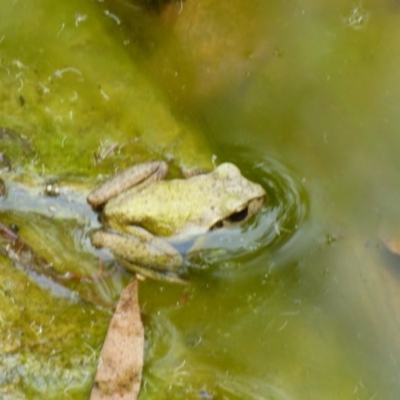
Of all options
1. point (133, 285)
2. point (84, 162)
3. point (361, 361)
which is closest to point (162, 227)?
point (133, 285)

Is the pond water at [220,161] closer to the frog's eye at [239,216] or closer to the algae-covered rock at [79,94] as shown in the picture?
the algae-covered rock at [79,94]

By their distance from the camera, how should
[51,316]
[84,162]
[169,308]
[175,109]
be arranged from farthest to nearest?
[175,109], [84,162], [169,308], [51,316]

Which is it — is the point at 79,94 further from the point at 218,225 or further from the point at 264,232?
the point at 264,232

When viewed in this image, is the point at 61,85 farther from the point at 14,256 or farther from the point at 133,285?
the point at 133,285

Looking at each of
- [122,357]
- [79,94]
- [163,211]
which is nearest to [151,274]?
[163,211]

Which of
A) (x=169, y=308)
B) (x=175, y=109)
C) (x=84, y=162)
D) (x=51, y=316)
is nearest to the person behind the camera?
(x=51, y=316)

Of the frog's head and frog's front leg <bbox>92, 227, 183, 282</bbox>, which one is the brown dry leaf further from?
the frog's head
